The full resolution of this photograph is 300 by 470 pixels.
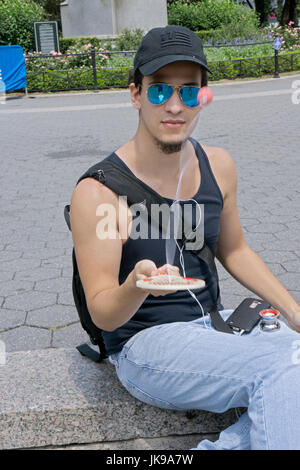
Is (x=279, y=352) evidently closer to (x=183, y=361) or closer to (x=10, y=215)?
(x=183, y=361)

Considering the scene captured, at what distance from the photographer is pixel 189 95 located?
6.94ft

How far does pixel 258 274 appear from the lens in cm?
245

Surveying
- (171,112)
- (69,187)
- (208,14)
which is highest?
(208,14)

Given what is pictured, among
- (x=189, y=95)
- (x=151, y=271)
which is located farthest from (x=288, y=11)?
(x=151, y=271)

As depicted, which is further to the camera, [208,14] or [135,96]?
[208,14]

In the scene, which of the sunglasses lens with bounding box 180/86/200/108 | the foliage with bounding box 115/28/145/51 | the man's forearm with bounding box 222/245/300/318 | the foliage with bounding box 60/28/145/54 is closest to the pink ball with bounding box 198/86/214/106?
the sunglasses lens with bounding box 180/86/200/108

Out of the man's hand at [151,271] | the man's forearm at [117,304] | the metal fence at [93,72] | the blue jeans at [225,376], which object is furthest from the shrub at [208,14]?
the man's hand at [151,271]

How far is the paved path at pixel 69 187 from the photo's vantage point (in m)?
3.80

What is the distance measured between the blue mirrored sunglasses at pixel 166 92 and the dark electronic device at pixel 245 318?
817 mm

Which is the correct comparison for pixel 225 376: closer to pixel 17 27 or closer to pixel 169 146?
pixel 169 146

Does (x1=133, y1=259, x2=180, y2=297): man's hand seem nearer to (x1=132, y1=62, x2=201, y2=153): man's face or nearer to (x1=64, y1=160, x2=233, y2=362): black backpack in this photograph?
(x1=64, y1=160, x2=233, y2=362): black backpack

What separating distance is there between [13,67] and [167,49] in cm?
1666

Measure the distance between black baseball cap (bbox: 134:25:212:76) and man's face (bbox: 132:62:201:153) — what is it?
0.04 metres

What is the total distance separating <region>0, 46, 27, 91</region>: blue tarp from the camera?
1748 centimetres
